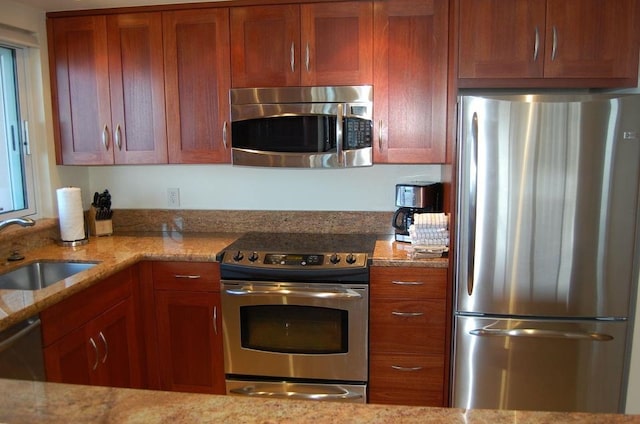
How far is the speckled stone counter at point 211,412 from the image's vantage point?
0.87m

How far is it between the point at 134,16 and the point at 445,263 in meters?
2.12

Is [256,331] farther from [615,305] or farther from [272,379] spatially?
[615,305]

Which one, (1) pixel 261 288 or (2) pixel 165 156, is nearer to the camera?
(1) pixel 261 288

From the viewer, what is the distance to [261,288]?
2.46m

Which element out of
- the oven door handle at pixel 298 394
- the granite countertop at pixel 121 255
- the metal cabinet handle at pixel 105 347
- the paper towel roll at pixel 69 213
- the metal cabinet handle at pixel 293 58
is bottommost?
the oven door handle at pixel 298 394

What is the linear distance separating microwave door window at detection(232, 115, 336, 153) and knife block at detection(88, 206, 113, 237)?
3.30ft

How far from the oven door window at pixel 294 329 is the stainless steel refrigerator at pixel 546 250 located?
0.57 meters

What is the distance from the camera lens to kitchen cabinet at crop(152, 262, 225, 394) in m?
2.53

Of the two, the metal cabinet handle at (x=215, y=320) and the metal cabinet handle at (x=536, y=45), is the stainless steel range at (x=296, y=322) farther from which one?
the metal cabinet handle at (x=536, y=45)

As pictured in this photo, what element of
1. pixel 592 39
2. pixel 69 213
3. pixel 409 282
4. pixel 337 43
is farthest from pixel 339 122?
pixel 69 213

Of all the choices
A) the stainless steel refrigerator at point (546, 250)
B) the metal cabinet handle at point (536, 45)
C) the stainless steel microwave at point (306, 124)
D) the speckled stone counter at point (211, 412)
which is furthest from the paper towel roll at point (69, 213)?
the metal cabinet handle at point (536, 45)

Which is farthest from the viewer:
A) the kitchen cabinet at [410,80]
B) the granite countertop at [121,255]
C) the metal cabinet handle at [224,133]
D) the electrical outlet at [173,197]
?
A: the electrical outlet at [173,197]

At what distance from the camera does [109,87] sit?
2785 millimetres

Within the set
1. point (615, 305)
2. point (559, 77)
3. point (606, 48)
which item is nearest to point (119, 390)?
point (615, 305)
